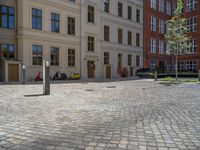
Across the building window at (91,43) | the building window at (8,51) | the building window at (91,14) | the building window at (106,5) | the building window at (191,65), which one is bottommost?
the building window at (191,65)

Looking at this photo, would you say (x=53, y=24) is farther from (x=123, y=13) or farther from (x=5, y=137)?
(x=5, y=137)

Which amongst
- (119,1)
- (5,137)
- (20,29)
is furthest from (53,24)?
(5,137)

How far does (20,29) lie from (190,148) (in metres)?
25.0

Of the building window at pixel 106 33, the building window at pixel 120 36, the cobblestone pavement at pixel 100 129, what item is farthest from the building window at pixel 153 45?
the cobblestone pavement at pixel 100 129

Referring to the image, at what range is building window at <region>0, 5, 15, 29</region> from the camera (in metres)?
25.2

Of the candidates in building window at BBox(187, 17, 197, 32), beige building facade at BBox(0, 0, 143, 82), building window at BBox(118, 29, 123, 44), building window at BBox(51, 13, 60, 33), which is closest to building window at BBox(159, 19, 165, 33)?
building window at BBox(187, 17, 197, 32)

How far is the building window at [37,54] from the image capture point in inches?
1063

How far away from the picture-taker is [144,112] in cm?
723

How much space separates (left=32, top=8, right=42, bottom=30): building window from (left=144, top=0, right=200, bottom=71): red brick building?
22285 mm

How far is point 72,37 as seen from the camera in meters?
31.2

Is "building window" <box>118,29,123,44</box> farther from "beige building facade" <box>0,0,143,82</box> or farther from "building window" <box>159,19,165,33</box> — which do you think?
"building window" <box>159,19,165,33</box>

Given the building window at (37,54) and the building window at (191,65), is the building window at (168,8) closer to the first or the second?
the building window at (191,65)

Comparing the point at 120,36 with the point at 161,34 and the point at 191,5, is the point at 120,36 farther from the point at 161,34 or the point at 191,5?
the point at 191,5

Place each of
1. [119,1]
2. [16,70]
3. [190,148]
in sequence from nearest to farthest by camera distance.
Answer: [190,148]
[16,70]
[119,1]
